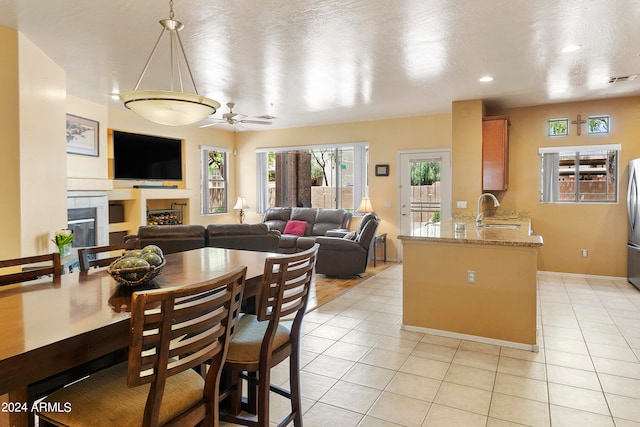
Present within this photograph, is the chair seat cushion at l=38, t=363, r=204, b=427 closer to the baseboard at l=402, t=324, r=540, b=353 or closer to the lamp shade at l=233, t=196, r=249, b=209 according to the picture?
the baseboard at l=402, t=324, r=540, b=353

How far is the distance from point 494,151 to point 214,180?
18.3ft

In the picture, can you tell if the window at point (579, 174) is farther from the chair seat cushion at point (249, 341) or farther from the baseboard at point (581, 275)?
the chair seat cushion at point (249, 341)

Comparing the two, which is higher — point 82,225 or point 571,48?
point 571,48

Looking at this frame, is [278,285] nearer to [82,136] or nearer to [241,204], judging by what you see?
[82,136]

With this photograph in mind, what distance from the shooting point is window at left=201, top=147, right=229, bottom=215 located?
8.17m

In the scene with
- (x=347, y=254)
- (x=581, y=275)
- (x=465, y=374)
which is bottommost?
(x=465, y=374)

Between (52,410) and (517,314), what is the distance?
317 centimetres

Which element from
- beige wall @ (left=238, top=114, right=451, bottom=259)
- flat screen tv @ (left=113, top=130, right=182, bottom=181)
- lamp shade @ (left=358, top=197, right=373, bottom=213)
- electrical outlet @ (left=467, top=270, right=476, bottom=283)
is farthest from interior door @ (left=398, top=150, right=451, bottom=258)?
flat screen tv @ (left=113, top=130, right=182, bottom=181)

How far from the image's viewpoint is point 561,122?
18.8ft

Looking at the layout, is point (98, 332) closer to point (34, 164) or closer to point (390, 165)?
point (34, 164)

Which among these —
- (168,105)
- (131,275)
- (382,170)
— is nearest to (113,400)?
(131,275)

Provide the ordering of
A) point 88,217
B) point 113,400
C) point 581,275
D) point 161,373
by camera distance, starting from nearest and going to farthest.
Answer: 1. point 161,373
2. point 113,400
3. point 88,217
4. point 581,275

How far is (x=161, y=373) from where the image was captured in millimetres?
1185

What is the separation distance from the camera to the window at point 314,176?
25.4 feet
